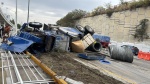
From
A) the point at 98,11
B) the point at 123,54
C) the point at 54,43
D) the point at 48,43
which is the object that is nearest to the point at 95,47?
the point at 123,54

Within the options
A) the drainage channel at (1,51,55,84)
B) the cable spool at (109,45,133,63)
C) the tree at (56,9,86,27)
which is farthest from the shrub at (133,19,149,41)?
the drainage channel at (1,51,55,84)

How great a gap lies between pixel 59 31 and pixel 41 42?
11.3ft

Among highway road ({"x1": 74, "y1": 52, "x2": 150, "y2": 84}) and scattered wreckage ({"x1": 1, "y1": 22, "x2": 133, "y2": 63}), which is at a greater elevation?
scattered wreckage ({"x1": 1, "y1": 22, "x2": 133, "y2": 63})

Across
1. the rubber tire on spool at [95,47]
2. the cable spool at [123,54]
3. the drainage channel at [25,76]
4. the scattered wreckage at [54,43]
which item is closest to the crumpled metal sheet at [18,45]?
the scattered wreckage at [54,43]

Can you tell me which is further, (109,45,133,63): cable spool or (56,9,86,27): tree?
(56,9,86,27): tree

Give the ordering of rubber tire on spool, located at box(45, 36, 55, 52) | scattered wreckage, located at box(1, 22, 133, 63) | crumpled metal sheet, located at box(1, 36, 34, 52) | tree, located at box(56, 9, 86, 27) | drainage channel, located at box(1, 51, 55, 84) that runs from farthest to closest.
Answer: tree, located at box(56, 9, 86, 27) < rubber tire on spool, located at box(45, 36, 55, 52) < scattered wreckage, located at box(1, 22, 133, 63) < crumpled metal sheet, located at box(1, 36, 34, 52) < drainage channel, located at box(1, 51, 55, 84)

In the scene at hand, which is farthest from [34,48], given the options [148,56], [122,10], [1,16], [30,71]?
[1,16]

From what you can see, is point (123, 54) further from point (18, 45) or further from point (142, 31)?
point (142, 31)

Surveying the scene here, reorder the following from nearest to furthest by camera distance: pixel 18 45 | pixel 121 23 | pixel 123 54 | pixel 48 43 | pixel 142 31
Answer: pixel 18 45 → pixel 48 43 → pixel 123 54 → pixel 142 31 → pixel 121 23

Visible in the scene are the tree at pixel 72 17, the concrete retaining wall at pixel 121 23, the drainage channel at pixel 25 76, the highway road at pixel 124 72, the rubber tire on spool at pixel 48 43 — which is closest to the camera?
the drainage channel at pixel 25 76

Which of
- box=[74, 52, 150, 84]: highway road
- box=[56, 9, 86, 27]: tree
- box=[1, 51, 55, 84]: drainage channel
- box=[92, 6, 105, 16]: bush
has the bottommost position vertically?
box=[74, 52, 150, 84]: highway road

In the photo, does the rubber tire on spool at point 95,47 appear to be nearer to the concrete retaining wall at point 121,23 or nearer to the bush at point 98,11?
the concrete retaining wall at point 121,23

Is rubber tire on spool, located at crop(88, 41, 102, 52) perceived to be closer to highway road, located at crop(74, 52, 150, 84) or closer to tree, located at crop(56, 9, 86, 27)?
highway road, located at crop(74, 52, 150, 84)

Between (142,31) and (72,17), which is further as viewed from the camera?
(72,17)
